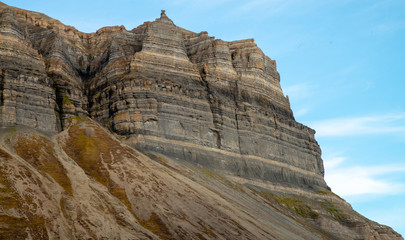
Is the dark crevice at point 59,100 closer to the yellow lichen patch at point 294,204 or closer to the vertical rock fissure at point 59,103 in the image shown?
the vertical rock fissure at point 59,103

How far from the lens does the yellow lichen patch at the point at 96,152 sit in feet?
330

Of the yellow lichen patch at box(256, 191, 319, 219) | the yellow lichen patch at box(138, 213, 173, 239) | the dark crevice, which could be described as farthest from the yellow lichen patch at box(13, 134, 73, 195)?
the yellow lichen patch at box(256, 191, 319, 219)

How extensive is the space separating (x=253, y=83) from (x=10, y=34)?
6273cm

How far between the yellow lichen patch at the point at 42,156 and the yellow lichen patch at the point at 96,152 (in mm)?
4562

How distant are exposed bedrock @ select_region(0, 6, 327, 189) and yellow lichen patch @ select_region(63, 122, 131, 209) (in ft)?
24.1

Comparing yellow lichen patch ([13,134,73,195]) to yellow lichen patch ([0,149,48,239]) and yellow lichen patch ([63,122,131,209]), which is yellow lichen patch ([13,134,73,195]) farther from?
yellow lichen patch ([0,149,48,239])

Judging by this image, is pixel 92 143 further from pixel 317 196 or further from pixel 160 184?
pixel 317 196

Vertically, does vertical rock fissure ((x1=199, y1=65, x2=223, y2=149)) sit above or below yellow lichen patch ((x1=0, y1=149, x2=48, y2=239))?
above

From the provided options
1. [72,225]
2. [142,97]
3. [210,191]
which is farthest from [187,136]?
[72,225]

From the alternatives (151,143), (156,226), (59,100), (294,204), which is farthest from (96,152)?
(294,204)

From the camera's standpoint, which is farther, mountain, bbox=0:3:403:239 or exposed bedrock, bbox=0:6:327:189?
exposed bedrock, bbox=0:6:327:189

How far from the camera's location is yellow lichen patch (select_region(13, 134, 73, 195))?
316 ft

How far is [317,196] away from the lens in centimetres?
14850

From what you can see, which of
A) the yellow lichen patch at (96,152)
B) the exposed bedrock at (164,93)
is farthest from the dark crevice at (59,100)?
the yellow lichen patch at (96,152)
